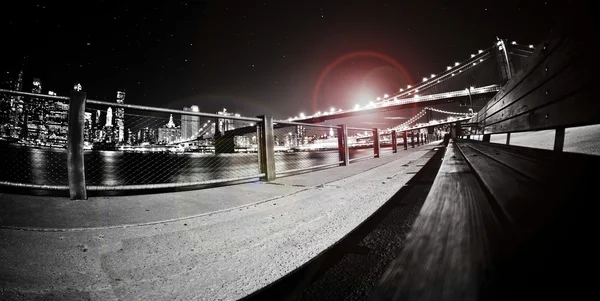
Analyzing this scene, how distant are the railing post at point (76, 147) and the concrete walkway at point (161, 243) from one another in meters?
0.12

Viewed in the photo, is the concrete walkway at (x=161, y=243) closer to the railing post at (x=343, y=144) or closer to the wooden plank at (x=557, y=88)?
the wooden plank at (x=557, y=88)

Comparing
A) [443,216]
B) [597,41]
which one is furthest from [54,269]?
[597,41]

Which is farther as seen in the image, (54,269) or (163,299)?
(54,269)

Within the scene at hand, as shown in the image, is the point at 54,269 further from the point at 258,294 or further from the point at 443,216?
the point at 443,216

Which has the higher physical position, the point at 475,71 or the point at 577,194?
the point at 475,71

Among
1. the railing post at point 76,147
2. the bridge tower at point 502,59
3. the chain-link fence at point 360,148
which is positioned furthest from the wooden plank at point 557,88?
the bridge tower at point 502,59

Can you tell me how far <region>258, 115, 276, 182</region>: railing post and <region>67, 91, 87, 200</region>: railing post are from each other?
5.68 ft

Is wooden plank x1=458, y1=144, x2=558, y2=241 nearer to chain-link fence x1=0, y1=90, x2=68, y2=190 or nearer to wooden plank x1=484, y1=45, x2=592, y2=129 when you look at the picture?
wooden plank x1=484, y1=45, x2=592, y2=129

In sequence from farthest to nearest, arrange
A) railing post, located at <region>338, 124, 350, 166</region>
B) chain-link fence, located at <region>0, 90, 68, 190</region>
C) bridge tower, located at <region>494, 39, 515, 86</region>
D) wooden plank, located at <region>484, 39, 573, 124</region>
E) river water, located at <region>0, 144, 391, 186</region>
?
bridge tower, located at <region>494, 39, 515, 86</region>
river water, located at <region>0, 144, 391, 186</region>
railing post, located at <region>338, 124, 350, 166</region>
chain-link fence, located at <region>0, 90, 68, 190</region>
wooden plank, located at <region>484, 39, 573, 124</region>

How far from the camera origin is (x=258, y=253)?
96cm

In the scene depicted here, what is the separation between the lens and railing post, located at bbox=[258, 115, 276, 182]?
2.96 metres

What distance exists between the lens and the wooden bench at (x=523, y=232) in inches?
12.5

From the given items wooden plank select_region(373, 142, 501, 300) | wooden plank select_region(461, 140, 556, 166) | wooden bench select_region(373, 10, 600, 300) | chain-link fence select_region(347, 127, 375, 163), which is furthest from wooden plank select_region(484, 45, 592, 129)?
chain-link fence select_region(347, 127, 375, 163)

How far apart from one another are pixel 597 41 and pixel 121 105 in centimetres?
290
